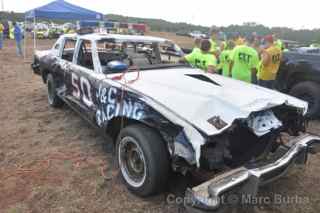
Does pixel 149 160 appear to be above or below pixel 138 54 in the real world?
below

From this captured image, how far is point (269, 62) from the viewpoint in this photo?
6379mm

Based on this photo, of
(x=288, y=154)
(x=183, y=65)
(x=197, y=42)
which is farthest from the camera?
(x=197, y=42)

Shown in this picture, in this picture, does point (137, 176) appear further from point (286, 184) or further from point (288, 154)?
point (286, 184)

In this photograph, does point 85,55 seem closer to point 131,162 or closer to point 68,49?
point 68,49

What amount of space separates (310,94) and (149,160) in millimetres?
4432

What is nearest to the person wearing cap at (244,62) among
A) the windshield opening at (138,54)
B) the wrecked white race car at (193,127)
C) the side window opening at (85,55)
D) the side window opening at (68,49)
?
the windshield opening at (138,54)

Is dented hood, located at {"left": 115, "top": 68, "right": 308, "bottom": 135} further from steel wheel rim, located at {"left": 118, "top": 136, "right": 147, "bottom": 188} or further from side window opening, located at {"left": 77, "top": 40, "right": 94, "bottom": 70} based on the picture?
side window opening, located at {"left": 77, "top": 40, "right": 94, "bottom": 70}

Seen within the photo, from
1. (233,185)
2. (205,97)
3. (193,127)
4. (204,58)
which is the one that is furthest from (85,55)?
(233,185)

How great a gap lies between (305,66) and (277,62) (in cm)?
55

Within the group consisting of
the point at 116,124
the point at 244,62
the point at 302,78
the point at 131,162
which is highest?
the point at 244,62

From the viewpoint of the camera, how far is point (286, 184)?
3.70m

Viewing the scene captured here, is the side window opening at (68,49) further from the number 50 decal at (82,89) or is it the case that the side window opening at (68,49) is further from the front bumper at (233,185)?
the front bumper at (233,185)

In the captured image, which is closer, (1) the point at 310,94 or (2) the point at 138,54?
(2) the point at 138,54

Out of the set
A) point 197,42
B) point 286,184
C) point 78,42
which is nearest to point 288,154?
point 286,184
